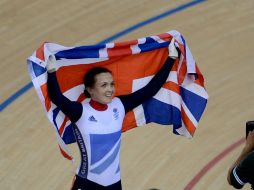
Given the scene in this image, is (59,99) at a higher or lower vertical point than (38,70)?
lower

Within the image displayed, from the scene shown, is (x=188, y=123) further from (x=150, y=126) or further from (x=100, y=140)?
(x=150, y=126)

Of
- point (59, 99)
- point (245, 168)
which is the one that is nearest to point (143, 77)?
point (59, 99)

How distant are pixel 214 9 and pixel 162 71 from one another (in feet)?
14.5

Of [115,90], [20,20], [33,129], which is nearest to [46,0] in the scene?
[20,20]

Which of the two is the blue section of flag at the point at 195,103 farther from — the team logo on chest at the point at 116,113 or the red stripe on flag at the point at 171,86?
the team logo on chest at the point at 116,113

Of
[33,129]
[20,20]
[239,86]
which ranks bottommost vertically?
[239,86]

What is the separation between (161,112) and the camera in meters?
5.47

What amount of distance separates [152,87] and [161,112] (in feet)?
1.09

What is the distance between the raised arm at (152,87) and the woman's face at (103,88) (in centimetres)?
25

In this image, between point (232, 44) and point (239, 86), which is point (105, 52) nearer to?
point (239, 86)

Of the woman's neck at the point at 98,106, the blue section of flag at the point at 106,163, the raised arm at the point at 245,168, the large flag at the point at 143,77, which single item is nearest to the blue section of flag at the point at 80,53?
the large flag at the point at 143,77

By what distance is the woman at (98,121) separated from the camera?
15.9 ft

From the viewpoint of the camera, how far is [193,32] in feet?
29.2

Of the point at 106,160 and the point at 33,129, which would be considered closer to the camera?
the point at 106,160
